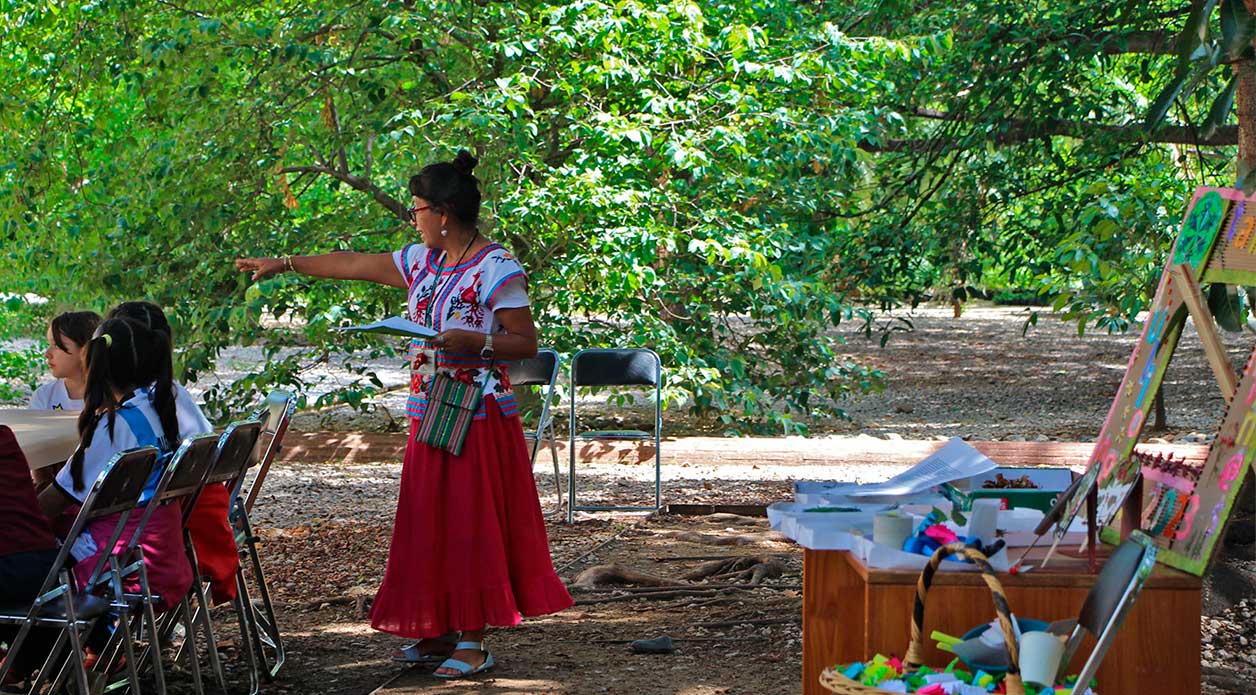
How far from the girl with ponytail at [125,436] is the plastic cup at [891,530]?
2009 mm

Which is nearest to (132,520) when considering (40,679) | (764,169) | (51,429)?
(40,679)

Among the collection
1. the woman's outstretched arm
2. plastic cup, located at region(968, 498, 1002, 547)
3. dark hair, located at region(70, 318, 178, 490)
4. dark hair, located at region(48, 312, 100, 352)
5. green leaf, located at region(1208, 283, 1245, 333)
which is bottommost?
plastic cup, located at region(968, 498, 1002, 547)

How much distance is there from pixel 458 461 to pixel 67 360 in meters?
1.88

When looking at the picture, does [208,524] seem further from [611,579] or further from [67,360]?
[611,579]

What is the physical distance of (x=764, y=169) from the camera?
30.6ft

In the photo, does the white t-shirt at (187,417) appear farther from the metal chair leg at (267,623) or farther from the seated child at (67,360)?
the seated child at (67,360)

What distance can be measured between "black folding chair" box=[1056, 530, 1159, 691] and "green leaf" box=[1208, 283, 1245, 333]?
1.05 metres

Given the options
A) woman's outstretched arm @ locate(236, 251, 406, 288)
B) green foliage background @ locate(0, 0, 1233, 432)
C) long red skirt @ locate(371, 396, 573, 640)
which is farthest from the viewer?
green foliage background @ locate(0, 0, 1233, 432)

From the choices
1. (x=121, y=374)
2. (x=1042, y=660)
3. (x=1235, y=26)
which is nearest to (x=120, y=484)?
(x=121, y=374)

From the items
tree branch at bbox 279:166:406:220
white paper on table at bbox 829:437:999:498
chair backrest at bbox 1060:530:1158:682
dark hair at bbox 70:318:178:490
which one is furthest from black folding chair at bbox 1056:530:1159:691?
tree branch at bbox 279:166:406:220

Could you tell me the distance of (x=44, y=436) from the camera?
459cm

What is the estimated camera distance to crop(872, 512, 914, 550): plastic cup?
2994 mm

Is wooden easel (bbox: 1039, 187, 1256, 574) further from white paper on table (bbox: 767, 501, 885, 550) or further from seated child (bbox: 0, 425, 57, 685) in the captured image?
seated child (bbox: 0, 425, 57, 685)

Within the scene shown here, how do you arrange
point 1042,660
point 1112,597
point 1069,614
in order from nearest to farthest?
1. point 1112,597
2. point 1042,660
3. point 1069,614
